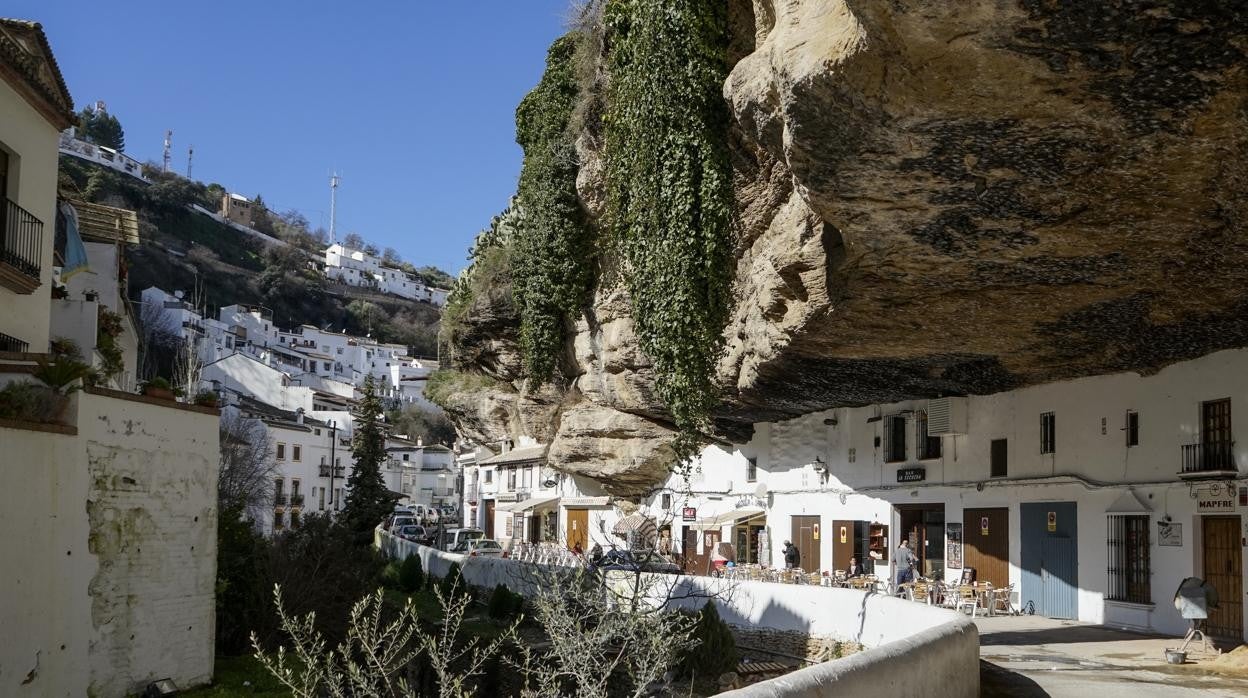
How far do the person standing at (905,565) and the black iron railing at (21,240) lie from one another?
1850 cm

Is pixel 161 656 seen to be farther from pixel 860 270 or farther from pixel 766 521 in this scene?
pixel 766 521

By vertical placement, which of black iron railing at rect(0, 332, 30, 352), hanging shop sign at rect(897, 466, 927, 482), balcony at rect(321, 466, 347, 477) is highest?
black iron railing at rect(0, 332, 30, 352)

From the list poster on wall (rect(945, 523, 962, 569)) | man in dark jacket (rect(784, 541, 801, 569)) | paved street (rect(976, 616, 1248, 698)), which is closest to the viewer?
paved street (rect(976, 616, 1248, 698))

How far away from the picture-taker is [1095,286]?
1556 cm

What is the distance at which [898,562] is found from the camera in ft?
84.4

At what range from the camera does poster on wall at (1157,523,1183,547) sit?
19.0 metres

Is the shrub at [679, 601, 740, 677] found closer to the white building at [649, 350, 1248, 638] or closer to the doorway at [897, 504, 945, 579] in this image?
the white building at [649, 350, 1248, 638]

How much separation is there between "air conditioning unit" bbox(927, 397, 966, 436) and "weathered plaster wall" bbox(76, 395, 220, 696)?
1576 cm

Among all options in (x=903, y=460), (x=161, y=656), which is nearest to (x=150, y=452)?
(x=161, y=656)

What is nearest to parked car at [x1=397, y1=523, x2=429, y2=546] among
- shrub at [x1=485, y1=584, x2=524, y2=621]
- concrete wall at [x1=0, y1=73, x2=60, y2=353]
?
shrub at [x1=485, y1=584, x2=524, y2=621]

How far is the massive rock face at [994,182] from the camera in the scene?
935 centimetres

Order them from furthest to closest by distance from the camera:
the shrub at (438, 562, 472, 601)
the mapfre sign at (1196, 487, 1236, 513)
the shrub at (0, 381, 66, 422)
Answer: the shrub at (438, 562, 472, 601) < the mapfre sign at (1196, 487, 1236, 513) < the shrub at (0, 381, 66, 422)

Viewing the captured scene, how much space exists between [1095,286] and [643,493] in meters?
25.8

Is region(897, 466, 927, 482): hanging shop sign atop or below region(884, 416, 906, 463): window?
below
